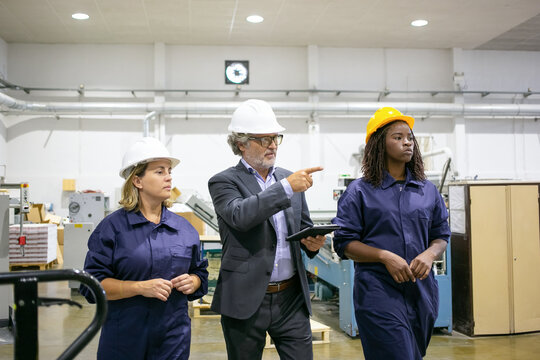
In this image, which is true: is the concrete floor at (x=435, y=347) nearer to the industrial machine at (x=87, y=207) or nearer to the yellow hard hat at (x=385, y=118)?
the yellow hard hat at (x=385, y=118)

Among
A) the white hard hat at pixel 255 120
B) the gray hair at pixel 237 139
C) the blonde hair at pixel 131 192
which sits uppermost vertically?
the white hard hat at pixel 255 120

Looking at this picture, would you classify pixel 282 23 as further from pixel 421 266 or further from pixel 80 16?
pixel 421 266

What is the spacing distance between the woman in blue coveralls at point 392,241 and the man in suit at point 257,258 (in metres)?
0.21

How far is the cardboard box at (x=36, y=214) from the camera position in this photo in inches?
320

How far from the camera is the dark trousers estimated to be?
1.79m

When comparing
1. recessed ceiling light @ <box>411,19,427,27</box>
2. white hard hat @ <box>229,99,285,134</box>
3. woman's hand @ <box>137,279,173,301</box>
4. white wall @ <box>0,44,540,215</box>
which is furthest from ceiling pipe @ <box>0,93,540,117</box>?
woman's hand @ <box>137,279,173,301</box>

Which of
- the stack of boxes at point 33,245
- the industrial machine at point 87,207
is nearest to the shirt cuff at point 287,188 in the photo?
the stack of boxes at point 33,245

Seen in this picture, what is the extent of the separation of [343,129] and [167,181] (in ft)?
26.5

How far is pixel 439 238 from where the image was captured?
198 centimetres

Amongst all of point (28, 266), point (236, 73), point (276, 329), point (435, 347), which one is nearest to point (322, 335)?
point (435, 347)

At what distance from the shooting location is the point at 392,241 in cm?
188

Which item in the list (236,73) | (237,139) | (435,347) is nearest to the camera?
(237,139)

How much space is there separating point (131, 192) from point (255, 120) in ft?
1.87

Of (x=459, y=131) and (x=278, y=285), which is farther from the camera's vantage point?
(x=459, y=131)
